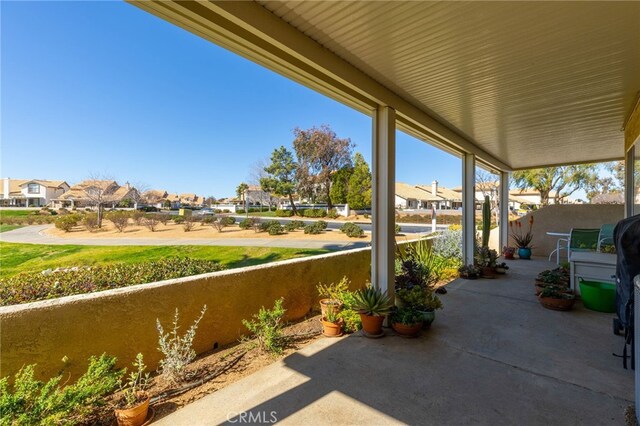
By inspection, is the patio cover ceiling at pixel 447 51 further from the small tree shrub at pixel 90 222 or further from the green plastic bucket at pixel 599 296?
the small tree shrub at pixel 90 222

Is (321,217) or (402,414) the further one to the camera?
(321,217)

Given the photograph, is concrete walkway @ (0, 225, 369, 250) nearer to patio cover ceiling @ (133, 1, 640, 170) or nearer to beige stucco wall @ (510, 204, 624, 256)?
beige stucco wall @ (510, 204, 624, 256)

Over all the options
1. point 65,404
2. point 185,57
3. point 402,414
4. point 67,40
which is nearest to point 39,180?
point 185,57

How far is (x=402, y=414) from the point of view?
1.87 meters

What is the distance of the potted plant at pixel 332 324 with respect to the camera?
3.17 m

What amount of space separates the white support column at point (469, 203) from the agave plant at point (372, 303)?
3.60 m

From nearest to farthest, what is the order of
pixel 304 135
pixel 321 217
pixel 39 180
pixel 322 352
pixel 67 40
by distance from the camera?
1. pixel 322 352
2. pixel 67 40
3. pixel 39 180
4. pixel 321 217
5. pixel 304 135

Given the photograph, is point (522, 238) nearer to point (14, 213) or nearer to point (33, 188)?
point (14, 213)

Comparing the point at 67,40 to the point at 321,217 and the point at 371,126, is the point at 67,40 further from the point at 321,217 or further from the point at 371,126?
the point at 321,217

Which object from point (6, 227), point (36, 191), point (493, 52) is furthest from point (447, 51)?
point (36, 191)

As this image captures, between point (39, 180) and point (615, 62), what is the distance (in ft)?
77.3

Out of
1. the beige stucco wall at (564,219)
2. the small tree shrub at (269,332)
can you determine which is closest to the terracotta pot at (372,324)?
the small tree shrub at (269,332)

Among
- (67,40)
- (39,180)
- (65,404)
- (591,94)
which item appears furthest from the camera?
(39,180)

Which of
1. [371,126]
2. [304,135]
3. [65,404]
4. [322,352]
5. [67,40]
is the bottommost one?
[322,352]
